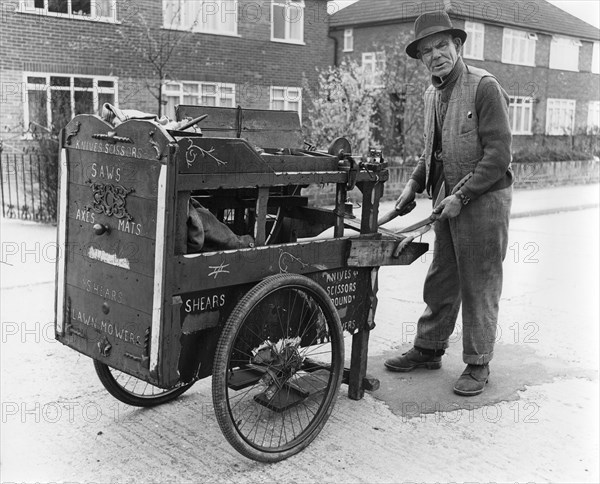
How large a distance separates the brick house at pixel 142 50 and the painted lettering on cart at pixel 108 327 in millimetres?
8665

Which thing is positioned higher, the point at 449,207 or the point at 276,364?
the point at 449,207

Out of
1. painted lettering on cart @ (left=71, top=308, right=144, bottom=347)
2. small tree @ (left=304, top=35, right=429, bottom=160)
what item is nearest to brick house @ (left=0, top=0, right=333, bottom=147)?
small tree @ (left=304, top=35, right=429, bottom=160)

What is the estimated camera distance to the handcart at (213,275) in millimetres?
3084

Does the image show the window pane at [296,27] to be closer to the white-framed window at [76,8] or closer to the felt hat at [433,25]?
the white-framed window at [76,8]

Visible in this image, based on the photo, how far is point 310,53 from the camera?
19.0 metres

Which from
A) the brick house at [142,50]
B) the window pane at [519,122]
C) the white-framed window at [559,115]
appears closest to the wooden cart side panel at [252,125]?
the brick house at [142,50]

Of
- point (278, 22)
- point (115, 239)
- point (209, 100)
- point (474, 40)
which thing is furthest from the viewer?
point (474, 40)

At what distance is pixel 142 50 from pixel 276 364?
13.1 m

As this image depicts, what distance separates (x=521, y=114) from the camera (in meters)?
27.4

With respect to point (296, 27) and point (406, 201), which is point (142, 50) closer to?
point (296, 27)

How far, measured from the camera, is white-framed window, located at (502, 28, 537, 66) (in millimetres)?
26062

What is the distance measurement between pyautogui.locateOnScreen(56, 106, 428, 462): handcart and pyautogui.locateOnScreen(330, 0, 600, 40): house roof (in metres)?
16.8

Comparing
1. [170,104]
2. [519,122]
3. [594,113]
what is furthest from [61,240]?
[594,113]

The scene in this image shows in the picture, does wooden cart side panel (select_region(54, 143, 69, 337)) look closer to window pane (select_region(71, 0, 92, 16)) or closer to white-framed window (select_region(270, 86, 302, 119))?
window pane (select_region(71, 0, 92, 16))
